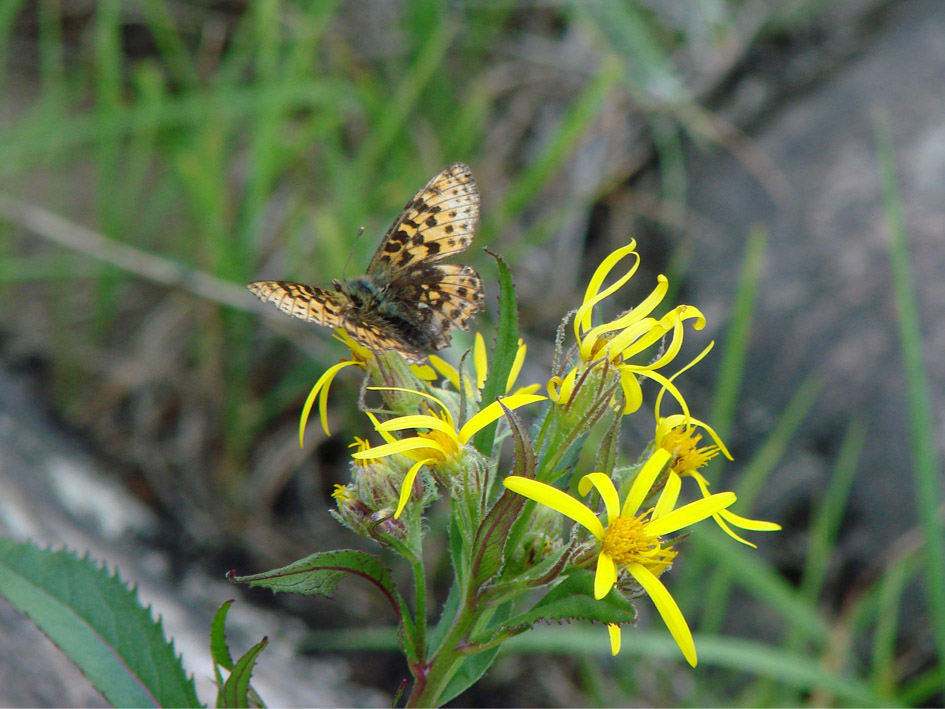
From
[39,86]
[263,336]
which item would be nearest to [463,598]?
[263,336]

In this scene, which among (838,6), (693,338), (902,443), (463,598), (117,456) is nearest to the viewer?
(463,598)

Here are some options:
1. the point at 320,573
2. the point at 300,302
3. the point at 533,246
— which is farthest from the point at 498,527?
the point at 533,246

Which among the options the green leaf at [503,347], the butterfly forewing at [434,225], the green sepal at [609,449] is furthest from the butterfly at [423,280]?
the green sepal at [609,449]

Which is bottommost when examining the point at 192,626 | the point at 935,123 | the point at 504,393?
the point at 192,626

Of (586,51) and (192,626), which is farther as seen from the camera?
(586,51)

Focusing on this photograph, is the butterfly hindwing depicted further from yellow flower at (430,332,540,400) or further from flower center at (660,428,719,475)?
flower center at (660,428,719,475)

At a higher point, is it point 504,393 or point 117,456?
point 504,393

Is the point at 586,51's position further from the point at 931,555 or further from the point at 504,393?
the point at 504,393
